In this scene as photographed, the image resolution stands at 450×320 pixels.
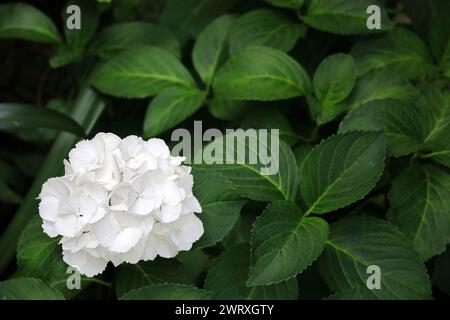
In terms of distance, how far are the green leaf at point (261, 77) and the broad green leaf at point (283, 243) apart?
1.12 feet

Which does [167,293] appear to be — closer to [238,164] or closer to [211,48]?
[238,164]

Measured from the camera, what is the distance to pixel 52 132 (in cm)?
173

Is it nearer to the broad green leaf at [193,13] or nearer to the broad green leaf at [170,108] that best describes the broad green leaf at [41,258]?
the broad green leaf at [170,108]

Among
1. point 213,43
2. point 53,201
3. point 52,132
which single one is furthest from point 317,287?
point 52,132

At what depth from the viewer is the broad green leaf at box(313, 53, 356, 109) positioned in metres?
1.40

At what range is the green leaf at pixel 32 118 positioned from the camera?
1480 millimetres

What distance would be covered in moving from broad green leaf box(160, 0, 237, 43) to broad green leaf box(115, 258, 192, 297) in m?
0.76

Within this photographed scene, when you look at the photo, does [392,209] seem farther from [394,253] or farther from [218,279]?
[218,279]

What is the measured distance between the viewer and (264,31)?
153 centimetres

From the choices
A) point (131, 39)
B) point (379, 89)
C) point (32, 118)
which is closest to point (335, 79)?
point (379, 89)

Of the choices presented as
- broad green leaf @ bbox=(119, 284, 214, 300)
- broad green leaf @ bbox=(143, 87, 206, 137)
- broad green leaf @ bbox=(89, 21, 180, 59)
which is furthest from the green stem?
broad green leaf @ bbox=(119, 284, 214, 300)

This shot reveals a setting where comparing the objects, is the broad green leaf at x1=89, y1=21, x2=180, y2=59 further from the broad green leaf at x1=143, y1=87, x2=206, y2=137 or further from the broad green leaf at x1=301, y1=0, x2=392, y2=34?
the broad green leaf at x1=301, y1=0, x2=392, y2=34

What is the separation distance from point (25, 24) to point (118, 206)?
0.81m
